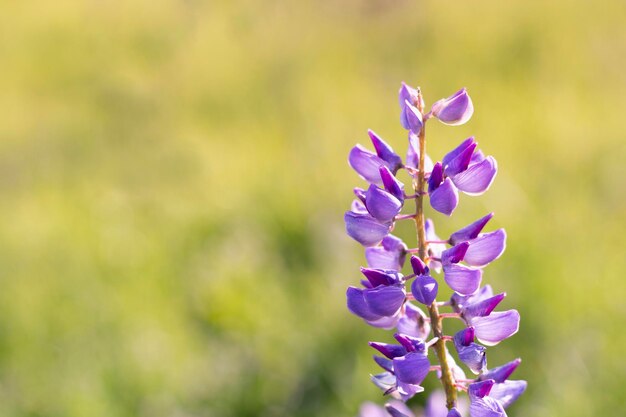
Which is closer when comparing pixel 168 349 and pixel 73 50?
pixel 168 349

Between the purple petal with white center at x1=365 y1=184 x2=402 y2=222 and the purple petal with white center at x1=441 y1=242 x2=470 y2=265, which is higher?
the purple petal with white center at x1=365 y1=184 x2=402 y2=222

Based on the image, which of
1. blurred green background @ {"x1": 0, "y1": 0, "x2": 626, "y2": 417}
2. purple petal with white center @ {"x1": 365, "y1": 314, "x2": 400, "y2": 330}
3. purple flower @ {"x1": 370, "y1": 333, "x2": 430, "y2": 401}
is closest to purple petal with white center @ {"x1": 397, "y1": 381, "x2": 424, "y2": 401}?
purple flower @ {"x1": 370, "y1": 333, "x2": 430, "y2": 401}

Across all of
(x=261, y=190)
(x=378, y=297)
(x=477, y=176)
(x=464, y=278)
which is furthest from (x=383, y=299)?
(x=261, y=190)

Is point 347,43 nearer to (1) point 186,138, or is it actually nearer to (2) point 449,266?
(1) point 186,138

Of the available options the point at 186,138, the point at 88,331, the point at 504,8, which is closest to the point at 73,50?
the point at 186,138

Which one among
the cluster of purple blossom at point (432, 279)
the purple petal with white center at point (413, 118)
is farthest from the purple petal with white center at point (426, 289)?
the purple petal with white center at point (413, 118)

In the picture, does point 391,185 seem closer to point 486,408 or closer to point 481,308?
point 481,308

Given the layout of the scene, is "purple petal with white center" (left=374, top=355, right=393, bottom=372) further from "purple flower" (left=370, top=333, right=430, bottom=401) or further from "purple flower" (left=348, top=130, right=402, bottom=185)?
"purple flower" (left=348, top=130, right=402, bottom=185)
